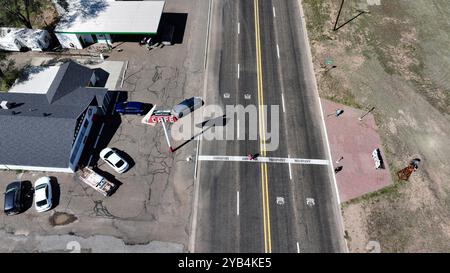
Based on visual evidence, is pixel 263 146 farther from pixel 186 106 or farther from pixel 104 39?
pixel 104 39

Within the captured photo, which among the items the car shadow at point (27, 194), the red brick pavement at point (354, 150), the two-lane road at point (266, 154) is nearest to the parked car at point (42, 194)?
the car shadow at point (27, 194)

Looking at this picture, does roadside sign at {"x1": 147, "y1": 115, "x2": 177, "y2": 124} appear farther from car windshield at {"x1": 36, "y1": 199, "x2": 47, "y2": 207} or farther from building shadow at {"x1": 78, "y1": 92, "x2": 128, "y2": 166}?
car windshield at {"x1": 36, "y1": 199, "x2": 47, "y2": 207}

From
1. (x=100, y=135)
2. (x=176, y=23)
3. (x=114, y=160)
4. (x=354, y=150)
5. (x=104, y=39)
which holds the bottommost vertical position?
(x=354, y=150)

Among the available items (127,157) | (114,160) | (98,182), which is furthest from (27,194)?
(127,157)

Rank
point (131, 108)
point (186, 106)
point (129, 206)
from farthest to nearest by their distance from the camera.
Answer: point (186, 106) < point (131, 108) < point (129, 206)

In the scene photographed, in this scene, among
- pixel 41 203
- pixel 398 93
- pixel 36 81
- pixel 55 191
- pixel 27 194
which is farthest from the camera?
pixel 398 93

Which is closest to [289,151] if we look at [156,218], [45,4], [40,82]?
[156,218]
